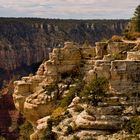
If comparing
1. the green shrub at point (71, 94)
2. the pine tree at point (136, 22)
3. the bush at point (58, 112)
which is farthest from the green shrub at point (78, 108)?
the pine tree at point (136, 22)

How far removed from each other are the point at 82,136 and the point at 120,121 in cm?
333

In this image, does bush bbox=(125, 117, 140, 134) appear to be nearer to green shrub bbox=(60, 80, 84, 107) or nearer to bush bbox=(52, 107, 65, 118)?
bush bbox=(52, 107, 65, 118)

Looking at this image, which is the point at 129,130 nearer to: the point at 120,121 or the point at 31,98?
the point at 120,121

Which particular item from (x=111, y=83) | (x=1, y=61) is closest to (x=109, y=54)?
(x=111, y=83)

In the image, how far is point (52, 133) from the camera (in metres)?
51.5

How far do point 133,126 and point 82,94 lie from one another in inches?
343

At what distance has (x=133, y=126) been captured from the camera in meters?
46.3

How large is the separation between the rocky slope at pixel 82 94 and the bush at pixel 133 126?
44 centimetres

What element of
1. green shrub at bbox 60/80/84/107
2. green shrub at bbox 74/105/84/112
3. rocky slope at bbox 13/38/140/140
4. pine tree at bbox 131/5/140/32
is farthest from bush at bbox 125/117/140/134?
pine tree at bbox 131/5/140/32

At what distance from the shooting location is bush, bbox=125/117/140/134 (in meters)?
46.2

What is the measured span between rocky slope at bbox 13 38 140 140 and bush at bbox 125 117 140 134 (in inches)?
17.4

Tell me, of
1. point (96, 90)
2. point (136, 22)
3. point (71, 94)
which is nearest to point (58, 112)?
point (71, 94)

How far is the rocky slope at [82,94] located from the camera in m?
47.8

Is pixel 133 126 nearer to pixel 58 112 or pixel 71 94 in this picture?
pixel 58 112
